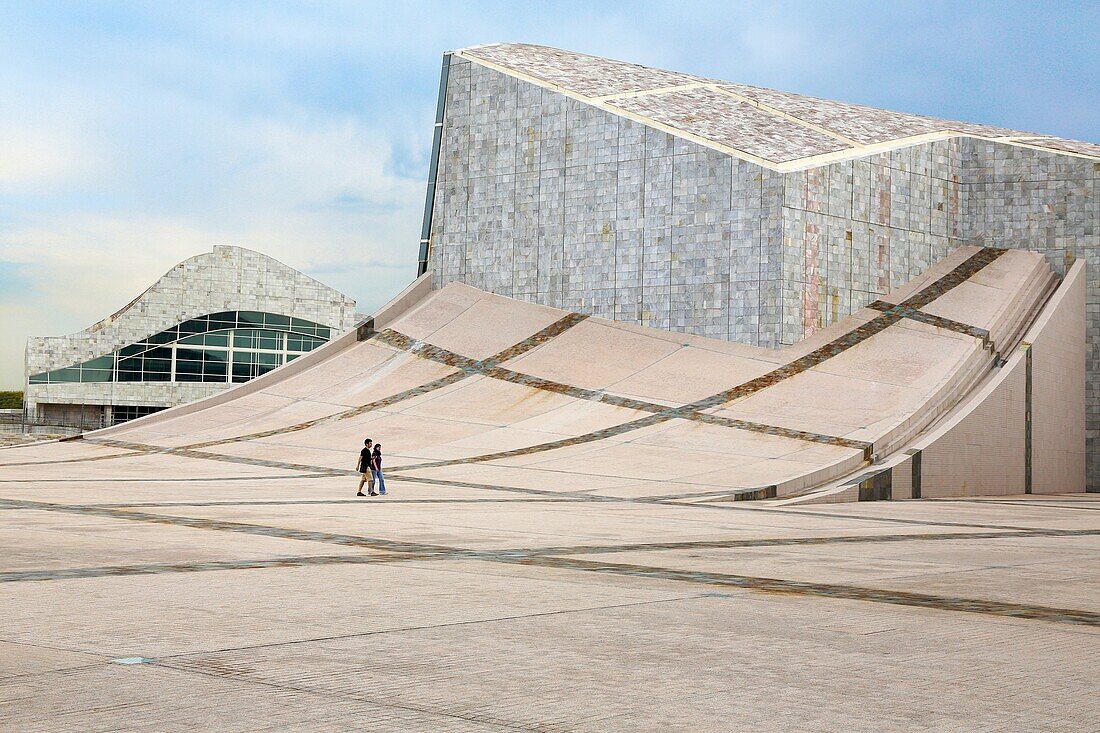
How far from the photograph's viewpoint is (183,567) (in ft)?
29.2

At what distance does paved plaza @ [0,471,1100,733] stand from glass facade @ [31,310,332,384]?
45.7 metres

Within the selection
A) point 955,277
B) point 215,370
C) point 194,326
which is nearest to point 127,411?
point 215,370

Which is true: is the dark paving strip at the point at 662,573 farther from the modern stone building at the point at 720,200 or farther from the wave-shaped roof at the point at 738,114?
the wave-shaped roof at the point at 738,114

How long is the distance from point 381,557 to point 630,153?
25.2 meters

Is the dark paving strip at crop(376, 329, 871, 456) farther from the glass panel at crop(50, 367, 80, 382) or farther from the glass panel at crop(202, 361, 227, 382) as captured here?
the glass panel at crop(50, 367, 80, 382)

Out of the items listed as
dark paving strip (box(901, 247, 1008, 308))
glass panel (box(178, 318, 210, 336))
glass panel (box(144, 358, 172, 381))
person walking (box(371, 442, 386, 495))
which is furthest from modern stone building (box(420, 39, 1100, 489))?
glass panel (box(144, 358, 172, 381))

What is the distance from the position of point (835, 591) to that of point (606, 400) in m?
20.8

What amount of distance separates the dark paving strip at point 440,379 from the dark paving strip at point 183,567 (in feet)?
62.9

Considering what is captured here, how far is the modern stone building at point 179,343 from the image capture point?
5609cm

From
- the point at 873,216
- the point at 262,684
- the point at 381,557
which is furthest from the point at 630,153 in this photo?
the point at 262,684

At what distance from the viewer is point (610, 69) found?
40281mm

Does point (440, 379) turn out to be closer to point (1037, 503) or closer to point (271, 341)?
point (1037, 503)

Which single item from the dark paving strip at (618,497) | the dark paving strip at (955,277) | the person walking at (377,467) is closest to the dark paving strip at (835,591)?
the dark paving strip at (618,497)

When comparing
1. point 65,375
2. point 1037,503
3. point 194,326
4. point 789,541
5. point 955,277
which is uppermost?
point 955,277
